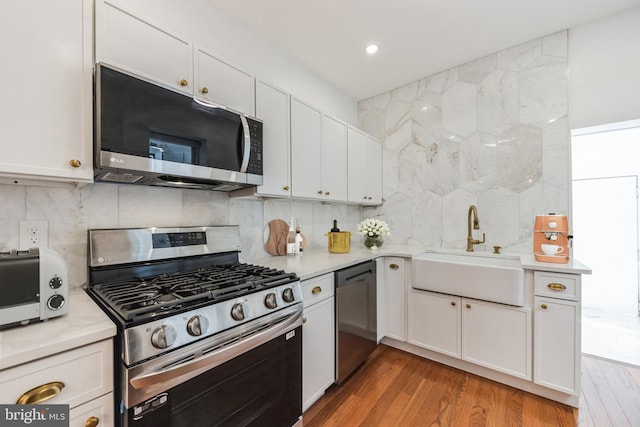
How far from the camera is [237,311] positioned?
115 centimetres

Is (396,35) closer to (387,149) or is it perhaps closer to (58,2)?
(387,149)

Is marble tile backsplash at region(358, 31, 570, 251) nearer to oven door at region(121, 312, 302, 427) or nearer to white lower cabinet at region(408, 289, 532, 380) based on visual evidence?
white lower cabinet at region(408, 289, 532, 380)

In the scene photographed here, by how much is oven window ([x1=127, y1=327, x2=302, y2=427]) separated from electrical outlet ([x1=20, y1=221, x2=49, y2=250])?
878mm

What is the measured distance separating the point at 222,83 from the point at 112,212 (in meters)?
0.93

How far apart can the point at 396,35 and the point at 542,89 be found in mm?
1319

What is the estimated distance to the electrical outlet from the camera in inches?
45.6

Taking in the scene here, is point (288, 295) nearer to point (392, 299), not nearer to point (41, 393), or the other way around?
point (41, 393)

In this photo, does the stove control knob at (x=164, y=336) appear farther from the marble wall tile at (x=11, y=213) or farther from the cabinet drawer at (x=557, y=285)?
the cabinet drawer at (x=557, y=285)

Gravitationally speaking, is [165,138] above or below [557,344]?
above

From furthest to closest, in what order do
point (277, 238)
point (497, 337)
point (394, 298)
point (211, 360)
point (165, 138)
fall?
1. point (394, 298)
2. point (277, 238)
3. point (497, 337)
4. point (165, 138)
5. point (211, 360)

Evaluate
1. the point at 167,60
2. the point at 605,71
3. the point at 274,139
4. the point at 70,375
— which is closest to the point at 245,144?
the point at 274,139

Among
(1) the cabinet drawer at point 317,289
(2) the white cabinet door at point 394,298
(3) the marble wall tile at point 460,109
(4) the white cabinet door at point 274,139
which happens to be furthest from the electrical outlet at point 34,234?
(3) the marble wall tile at point 460,109

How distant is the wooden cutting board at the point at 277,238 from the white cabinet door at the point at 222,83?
91 centimetres

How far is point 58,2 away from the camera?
1029 millimetres
